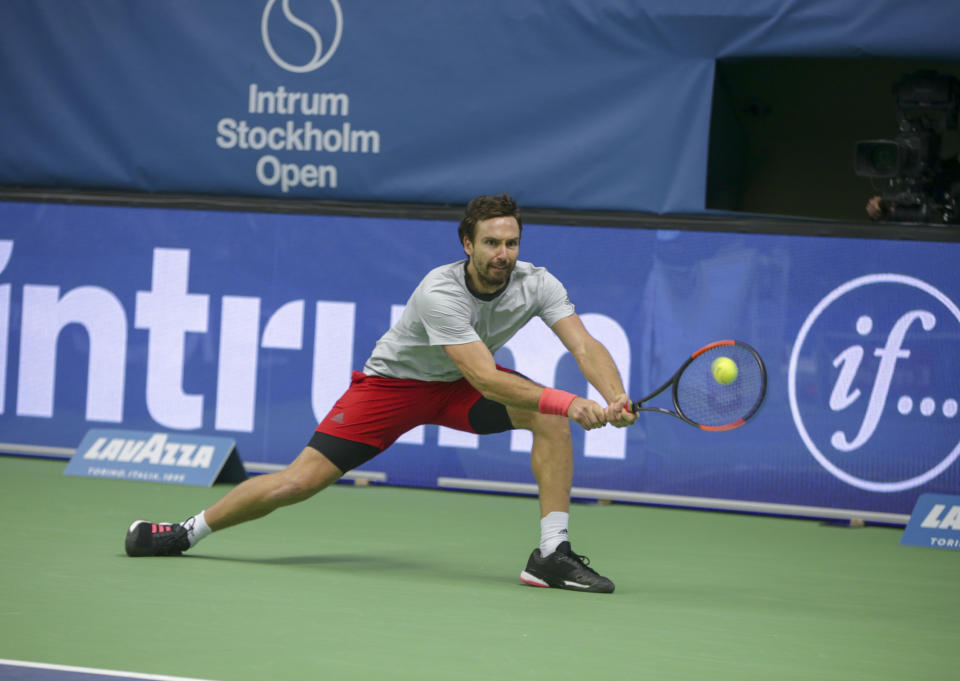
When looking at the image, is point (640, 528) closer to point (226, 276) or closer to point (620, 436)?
point (620, 436)

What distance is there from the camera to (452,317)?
17.7ft

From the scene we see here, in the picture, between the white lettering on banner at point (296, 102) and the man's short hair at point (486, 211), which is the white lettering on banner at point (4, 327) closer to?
the white lettering on banner at point (296, 102)

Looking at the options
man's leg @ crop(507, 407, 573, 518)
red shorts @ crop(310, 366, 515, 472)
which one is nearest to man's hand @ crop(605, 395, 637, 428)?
man's leg @ crop(507, 407, 573, 518)

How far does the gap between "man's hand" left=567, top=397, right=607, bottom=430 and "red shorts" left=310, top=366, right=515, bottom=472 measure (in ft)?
2.30

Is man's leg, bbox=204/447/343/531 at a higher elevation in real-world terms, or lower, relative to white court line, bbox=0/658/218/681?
higher

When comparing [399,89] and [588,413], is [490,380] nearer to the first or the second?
[588,413]

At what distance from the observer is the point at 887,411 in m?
7.53

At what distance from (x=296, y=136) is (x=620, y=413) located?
4372 mm

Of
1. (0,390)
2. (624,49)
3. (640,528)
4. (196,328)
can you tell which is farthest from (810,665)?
(0,390)

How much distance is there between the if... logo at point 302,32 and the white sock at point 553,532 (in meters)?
4.11

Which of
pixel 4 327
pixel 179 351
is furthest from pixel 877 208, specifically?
pixel 4 327

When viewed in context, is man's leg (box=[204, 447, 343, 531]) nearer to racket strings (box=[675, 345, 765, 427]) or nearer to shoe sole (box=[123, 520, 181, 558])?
shoe sole (box=[123, 520, 181, 558])

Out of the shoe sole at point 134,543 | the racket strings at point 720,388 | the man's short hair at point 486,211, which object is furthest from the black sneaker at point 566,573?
the shoe sole at point 134,543

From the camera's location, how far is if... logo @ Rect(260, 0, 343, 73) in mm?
8609
